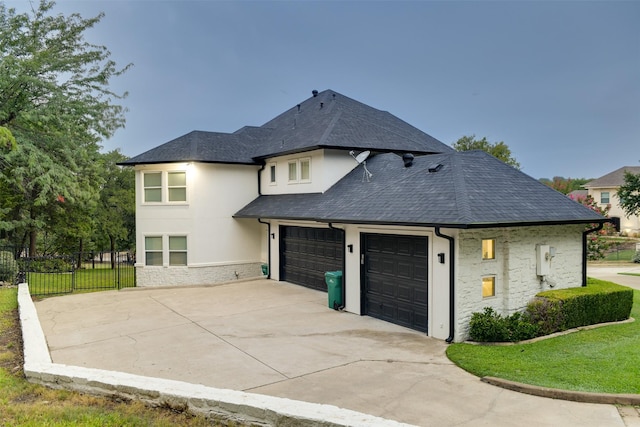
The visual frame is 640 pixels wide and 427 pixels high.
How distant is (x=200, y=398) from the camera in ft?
16.6

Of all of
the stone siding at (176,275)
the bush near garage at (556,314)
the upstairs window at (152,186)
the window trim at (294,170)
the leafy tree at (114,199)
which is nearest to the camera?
the bush near garage at (556,314)

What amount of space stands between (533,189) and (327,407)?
932 centimetres

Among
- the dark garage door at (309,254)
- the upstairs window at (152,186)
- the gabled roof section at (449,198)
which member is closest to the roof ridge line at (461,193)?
the gabled roof section at (449,198)

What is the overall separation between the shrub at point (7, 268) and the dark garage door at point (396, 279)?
557 inches

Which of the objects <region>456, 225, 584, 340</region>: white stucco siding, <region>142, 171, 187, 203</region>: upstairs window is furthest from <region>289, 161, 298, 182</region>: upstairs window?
<region>456, 225, 584, 340</region>: white stucco siding

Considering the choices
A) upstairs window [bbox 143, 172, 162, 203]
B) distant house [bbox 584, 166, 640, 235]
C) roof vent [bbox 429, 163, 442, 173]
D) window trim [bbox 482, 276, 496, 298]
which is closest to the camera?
window trim [bbox 482, 276, 496, 298]

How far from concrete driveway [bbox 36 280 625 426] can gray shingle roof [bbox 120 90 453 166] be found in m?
6.26

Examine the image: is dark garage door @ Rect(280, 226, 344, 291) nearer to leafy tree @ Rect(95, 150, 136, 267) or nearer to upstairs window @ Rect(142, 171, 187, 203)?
upstairs window @ Rect(142, 171, 187, 203)

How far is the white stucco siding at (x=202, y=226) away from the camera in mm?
17609

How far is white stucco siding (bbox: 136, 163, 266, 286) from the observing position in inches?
693

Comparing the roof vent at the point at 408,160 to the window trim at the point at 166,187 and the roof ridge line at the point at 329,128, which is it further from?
the window trim at the point at 166,187

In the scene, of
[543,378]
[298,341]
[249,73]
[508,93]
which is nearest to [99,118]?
[298,341]

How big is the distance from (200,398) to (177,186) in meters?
13.9

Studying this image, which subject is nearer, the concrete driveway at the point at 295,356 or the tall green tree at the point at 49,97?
the concrete driveway at the point at 295,356
